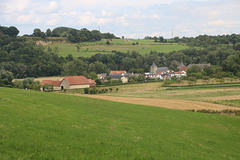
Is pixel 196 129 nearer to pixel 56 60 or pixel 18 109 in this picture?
pixel 18 109

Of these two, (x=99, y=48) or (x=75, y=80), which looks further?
(x=99, y=48)

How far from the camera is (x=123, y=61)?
146000 mm

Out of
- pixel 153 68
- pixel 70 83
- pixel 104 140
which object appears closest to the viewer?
pixel 104 140

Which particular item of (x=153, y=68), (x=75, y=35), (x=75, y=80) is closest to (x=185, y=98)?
(x=75, y=80)

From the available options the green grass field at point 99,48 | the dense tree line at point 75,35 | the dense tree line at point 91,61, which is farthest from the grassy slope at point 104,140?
the dense tree line at point 75,35

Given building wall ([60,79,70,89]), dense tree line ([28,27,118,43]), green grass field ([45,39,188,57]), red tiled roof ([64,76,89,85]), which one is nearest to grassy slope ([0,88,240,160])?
building wall ([60,79,70,89])

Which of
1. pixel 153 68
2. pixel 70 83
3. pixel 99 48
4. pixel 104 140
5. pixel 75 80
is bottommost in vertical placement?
pixel 153 68

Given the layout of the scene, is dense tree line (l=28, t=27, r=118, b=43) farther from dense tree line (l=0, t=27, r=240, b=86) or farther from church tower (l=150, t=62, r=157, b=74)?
church tower (l=150, t=62, r=157, b=74)

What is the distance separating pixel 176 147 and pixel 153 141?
1.38 m

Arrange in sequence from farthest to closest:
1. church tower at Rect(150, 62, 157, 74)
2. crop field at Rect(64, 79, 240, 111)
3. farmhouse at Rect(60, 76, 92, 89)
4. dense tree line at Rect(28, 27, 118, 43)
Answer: dense tree line at Rect(28, 27, 118, 43), church tower at Rect(150, 62, 157, 74), farmhouse at Rect(60, 76, 92, 89), crop field at Rect(64, 79, 240, 111)

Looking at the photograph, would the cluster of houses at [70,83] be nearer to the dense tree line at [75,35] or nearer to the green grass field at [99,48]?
the green grass field at [99,48]

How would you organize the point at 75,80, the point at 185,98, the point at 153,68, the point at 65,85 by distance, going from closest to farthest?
the point at 185,98 < the point at 65,85 < the point at 75,80 < the point at 153,68

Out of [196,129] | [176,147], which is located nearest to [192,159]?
[176,147]

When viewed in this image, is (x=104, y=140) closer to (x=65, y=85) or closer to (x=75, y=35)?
(x=65, y=85)
